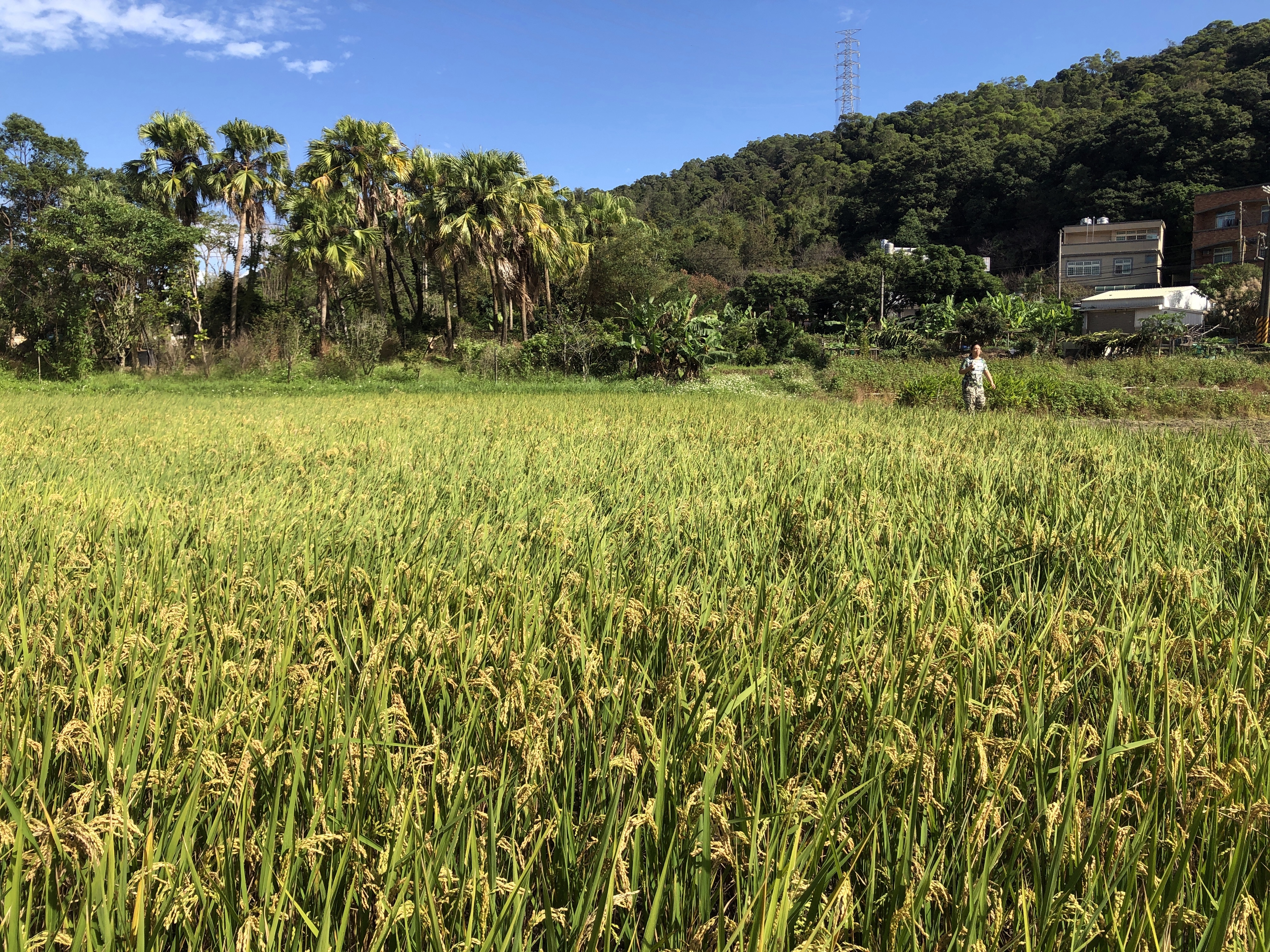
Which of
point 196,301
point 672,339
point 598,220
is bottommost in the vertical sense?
point 672,339

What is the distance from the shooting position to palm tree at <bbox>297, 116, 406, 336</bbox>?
2705 centimetres

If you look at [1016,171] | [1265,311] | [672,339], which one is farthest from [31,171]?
[1016,171]

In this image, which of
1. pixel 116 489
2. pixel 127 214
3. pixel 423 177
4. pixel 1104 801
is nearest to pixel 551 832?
pixel 1104 801

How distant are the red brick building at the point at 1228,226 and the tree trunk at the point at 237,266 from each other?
176ft

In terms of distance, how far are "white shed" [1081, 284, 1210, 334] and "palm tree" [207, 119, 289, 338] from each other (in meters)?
34.8

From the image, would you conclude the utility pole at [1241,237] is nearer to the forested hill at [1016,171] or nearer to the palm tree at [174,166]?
the forested hill at [1016,171]

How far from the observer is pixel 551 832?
112 cm

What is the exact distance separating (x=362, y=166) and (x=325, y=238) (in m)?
3.51

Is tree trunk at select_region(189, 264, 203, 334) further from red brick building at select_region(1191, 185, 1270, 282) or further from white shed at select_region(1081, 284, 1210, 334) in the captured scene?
red brick building at select_region(1191, 185, 1270, 282)

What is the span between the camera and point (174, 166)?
27.5 m

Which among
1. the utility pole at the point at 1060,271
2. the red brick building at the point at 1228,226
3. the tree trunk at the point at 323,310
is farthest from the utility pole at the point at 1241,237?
the tree trunk at the point at 323,310

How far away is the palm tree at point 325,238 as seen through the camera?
2553cm

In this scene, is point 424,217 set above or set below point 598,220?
below

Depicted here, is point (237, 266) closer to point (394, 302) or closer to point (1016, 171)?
point (394, 302)
